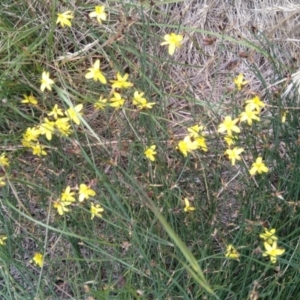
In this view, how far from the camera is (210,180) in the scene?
1.79 meters

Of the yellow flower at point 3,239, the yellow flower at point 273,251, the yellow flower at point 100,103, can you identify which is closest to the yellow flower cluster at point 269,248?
the yellow flower at point 273,251

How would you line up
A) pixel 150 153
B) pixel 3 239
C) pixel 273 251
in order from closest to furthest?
pixel 273 251
pixel 150 153
pixel 3 239

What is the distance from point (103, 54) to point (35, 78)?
244 millimetres

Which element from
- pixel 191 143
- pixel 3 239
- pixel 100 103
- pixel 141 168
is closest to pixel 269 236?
pixel 191 143

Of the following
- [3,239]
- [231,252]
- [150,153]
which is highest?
[150,153]

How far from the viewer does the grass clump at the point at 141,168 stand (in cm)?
151

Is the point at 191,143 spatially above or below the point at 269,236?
above

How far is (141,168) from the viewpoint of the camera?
1.69 metres

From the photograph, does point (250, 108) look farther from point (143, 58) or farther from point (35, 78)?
point (35, 78)

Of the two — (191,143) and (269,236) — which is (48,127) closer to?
(191,143)

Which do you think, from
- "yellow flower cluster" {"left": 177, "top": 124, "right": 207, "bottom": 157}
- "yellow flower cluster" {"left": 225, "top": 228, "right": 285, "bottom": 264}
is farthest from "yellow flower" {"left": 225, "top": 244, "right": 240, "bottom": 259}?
"yellow flower cluster" {"left": 177, "top": 124, "right": 207, "bottom": 157}

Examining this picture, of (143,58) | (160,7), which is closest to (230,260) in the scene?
(143,58)

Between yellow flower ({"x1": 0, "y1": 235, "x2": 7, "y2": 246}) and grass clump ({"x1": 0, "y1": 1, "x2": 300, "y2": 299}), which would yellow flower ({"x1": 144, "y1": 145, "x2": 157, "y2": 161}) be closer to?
grass clump ({"x1": 0, "y1": 1, "x2": 300, "y2": 299})

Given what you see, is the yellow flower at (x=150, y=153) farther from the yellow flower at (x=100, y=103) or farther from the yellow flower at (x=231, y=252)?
the yellow flower at (x=231, y=252)
